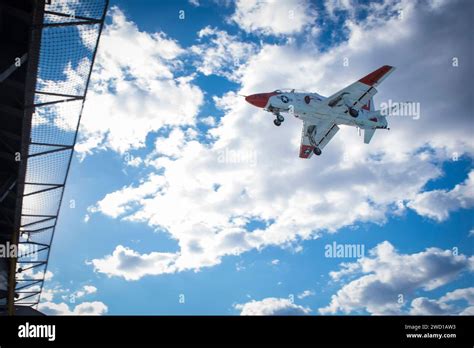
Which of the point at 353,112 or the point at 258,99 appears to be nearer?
the point at 258,99

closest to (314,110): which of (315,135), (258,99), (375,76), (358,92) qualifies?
(358,92)

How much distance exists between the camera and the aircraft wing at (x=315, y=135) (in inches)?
1550

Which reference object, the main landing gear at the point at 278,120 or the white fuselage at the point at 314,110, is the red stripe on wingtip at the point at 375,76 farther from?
the main landing gear at the point at 278,120

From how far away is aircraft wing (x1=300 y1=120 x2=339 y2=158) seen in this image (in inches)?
1550

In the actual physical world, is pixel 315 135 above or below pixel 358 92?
below

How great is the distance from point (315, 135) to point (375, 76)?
9.52m

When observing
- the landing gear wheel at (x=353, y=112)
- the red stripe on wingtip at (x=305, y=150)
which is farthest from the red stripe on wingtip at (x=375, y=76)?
the red stripe on wingtip at (x=305, y=150)

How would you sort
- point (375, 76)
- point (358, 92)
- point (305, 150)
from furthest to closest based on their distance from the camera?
point (305, 150)
point (358, 92)
point (375, 76)

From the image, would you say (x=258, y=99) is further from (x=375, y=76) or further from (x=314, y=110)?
(x=375, y=76)

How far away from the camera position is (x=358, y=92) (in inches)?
1332

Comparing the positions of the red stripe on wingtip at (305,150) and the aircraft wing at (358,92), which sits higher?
the aircraft wing at (358,92)
